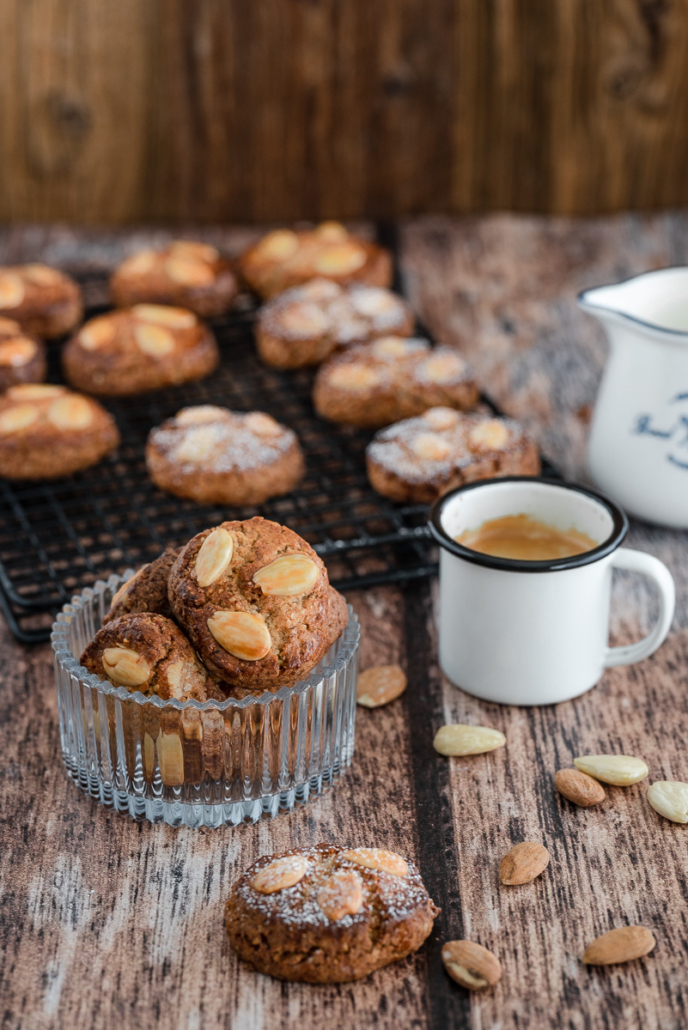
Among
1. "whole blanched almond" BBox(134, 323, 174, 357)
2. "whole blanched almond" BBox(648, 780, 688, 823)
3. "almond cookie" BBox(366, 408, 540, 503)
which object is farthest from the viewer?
"whole blanched almond" BBox(134, 323, 174, 357)

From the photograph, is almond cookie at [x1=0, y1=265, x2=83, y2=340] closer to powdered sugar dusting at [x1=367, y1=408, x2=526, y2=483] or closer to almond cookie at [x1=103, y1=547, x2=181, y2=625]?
powdered sugar dusting at [x1=367, y1=408, x2=526, y2=483]

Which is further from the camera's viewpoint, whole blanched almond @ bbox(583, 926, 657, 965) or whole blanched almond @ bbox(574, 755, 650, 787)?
whole blanched almond @ bbox(574, 755, 650, 787)

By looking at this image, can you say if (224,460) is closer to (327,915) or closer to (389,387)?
(389,387)

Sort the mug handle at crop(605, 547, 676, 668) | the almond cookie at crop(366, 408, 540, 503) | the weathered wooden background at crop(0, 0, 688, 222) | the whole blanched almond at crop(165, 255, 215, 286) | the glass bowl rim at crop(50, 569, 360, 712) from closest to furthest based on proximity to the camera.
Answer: the glass bowl rim at crop(50, 569, 360, 712) → the mug handle at crop(605, 547, 676, 668) → the almond cookie at crop(366, 408, 540, 503) → the whole blanched almond at crop(165, 255, 215, 286) → the weathered wooden background at crop(0, 0, 688, 222)

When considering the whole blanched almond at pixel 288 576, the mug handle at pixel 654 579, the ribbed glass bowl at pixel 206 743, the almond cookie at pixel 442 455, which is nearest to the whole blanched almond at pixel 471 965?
the ribbed glass bowl at pixel 206 743

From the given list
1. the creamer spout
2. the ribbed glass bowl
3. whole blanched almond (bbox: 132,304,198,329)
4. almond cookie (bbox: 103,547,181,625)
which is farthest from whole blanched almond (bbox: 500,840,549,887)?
whole blanched almond (bbox: 132,304,198,329)

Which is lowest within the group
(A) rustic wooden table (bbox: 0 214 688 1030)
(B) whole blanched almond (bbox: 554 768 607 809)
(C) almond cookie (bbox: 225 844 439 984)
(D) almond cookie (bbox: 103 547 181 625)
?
(A) rustic wooden table (bbox: 0 214 688 1030)
